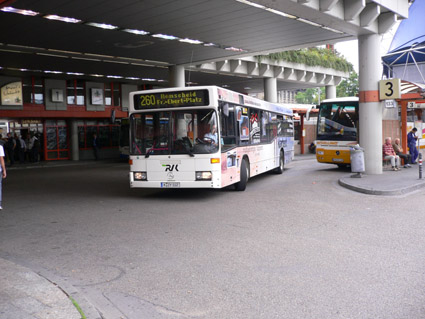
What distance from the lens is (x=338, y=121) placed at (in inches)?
776

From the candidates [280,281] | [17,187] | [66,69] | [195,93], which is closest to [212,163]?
[195,93]

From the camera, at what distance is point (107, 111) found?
110ft

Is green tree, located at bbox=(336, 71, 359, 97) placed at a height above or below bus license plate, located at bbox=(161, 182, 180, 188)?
above

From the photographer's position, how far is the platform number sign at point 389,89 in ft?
55.0

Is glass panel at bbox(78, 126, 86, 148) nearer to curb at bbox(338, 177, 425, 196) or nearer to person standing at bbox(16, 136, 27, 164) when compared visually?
person standing at bbox(16, 136, 27, 164)

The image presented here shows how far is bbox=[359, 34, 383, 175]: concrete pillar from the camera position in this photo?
1738cm

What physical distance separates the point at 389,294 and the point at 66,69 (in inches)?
1013

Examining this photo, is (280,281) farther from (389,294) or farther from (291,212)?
(291,212)

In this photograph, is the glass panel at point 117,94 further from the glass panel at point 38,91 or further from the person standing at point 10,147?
the person standing at point 10,147

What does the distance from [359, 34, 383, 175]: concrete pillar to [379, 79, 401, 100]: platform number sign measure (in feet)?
0.64

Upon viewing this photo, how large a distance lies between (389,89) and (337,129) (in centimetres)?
326

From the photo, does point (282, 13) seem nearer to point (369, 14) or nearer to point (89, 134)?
point (369, 14)

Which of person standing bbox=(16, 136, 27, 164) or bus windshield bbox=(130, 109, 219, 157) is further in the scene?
person standing bbox=(16, 136, 27, 164)

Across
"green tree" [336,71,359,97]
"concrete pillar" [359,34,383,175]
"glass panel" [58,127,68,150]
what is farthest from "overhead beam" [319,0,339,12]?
"green tree" [336,71,359,97]
